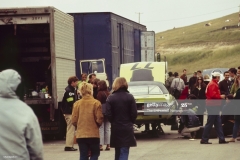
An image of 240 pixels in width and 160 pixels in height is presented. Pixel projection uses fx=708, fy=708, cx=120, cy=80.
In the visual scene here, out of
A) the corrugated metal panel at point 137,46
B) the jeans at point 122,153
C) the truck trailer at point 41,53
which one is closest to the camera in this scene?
the jeans at point 122,153

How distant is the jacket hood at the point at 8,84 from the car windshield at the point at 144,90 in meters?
13.4

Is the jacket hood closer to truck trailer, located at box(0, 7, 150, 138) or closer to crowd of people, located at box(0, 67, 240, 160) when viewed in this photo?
crowd of people, located at box(0, 67, 240, 160)

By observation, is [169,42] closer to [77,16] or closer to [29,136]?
[77,16]

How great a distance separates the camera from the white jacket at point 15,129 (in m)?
5.57

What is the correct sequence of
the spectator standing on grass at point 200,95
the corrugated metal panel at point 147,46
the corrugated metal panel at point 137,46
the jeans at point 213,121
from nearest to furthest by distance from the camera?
the jeans at point 213,121
the spectator standing on grass at point 200,95
the corrugated metal panel at point 137,46
the corrugated metal panel at point 147,46

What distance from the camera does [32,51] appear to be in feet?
66.2

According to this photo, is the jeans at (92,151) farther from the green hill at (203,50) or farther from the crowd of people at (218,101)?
the green hill at (203,50)

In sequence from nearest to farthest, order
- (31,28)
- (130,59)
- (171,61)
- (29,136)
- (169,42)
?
(29,136), (31,28), (130,59), (171,61), (169,42)

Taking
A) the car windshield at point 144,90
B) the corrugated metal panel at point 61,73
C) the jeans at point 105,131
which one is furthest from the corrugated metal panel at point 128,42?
the jeans at point 105,131

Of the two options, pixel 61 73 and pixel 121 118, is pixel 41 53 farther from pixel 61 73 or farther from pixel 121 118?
pixel 121 118

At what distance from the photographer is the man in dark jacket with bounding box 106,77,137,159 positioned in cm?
1073

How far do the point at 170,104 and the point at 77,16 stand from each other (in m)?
6.26

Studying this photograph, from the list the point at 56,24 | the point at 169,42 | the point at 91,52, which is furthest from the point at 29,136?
the point at 169,42

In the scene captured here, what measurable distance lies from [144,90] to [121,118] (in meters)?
8.47
